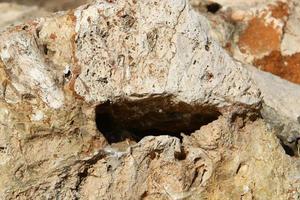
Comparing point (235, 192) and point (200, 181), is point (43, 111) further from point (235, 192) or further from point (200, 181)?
point (235, 192)

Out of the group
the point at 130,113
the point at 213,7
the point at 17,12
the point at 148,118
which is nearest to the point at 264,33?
the point at 213,7

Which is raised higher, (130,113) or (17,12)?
(130,113)

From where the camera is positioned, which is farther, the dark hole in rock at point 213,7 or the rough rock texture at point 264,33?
the dark hole in rock at point 213,7

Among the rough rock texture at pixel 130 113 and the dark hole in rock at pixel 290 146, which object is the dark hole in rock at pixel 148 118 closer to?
the rough rock texture at pixel 130 113

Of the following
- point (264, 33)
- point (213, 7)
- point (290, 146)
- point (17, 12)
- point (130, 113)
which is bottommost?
point (290, 146)

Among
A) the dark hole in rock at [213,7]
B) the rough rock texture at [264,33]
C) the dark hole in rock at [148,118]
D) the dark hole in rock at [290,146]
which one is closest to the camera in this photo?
the dark hole in rock at [148,118]

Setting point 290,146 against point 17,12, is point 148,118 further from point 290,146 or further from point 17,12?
point 17,12

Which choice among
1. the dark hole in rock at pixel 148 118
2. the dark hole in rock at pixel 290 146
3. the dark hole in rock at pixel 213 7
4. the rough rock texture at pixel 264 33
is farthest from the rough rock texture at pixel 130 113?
the dark hole in rock at pixel 213 7

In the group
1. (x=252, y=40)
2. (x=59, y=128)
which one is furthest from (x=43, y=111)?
(x=252, y=40)
